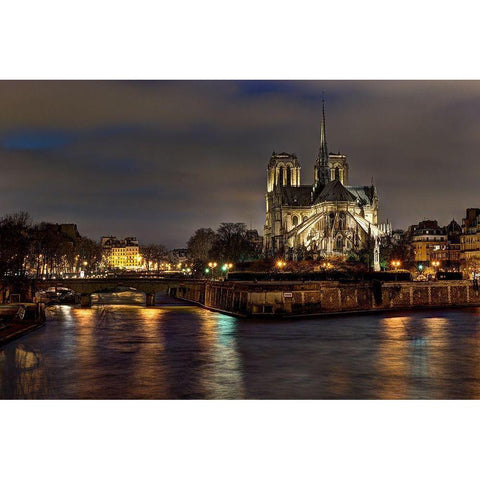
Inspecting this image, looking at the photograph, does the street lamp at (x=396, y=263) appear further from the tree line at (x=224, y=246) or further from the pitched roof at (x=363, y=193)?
the pitched roof at (x=363, y=193)

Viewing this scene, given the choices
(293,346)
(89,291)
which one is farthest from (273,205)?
(293,346)

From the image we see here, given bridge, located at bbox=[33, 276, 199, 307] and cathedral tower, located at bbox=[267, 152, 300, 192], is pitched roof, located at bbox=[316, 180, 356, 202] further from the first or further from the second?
bridge, located at bbox=[33, 276, 199, 307]

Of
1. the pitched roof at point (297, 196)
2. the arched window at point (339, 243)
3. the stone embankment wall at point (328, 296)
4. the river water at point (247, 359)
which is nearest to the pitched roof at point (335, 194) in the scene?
the pitched roof at point (297, 196)

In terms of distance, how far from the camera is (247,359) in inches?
874

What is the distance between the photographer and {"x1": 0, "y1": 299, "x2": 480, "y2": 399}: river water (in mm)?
17531

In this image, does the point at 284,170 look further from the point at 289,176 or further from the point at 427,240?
the point at 427,240

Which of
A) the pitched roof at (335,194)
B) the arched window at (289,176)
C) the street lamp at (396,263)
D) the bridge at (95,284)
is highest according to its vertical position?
the arched window at (289,176)

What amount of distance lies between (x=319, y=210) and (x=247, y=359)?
166ft

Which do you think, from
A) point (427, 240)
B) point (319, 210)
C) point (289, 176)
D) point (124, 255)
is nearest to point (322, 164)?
point (289, 176)

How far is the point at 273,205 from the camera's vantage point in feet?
267

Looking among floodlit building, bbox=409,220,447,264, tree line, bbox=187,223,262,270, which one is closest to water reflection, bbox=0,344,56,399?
tree line, bbox=187,223,262,270

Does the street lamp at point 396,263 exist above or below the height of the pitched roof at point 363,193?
below

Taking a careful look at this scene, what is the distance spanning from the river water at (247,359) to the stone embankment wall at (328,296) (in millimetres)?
1557

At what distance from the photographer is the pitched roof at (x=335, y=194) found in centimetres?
7062
